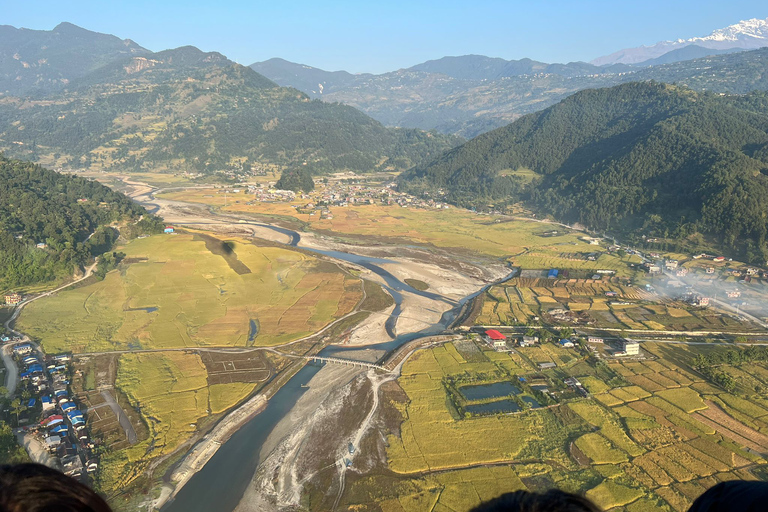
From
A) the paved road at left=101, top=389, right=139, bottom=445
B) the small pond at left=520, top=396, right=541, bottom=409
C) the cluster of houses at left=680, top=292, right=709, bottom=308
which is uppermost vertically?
the paved road at left=101, top=389, right=139, bottom=445

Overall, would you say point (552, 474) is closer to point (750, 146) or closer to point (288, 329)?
point (288, 329)

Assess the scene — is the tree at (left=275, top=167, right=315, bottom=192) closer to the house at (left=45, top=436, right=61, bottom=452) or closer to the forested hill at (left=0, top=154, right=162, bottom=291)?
the forested hill at (left=0, top=154, right=162, bottom=291)

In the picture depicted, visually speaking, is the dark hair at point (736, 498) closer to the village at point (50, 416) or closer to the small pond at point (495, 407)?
the village at point (50, 416)

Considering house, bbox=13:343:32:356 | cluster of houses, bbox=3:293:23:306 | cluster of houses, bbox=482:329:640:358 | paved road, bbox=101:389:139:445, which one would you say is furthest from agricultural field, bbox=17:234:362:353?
cluster of houses, bbox=482:329:640:358

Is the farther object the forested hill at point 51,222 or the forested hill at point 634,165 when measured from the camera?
the forested hill at point 634,165

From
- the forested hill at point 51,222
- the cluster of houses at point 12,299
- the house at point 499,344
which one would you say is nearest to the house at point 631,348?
the house at point 499,344

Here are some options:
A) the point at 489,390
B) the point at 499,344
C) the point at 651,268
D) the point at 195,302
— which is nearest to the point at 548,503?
the point at 489,390

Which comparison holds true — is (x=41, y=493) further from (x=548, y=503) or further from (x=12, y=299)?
(x=12, y=299)
